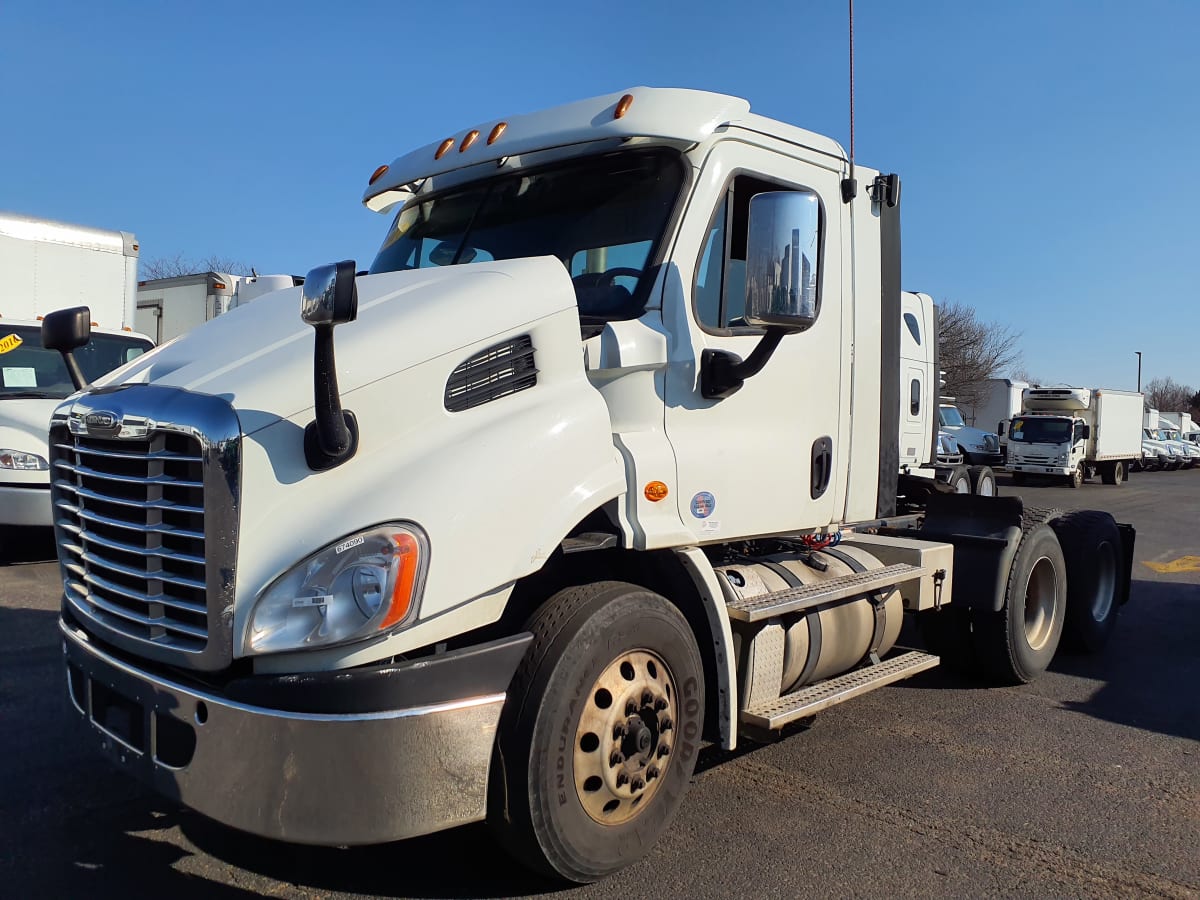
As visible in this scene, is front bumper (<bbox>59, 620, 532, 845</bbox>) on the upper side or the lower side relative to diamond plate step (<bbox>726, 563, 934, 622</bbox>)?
lower

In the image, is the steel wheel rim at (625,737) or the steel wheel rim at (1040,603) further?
the steel wheel rim at (1040,603)

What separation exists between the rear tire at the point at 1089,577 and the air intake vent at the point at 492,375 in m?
4.88

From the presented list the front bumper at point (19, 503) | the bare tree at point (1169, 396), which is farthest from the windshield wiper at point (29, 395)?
the bare tree at point (1169, 396)

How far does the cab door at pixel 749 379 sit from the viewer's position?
3.69 m

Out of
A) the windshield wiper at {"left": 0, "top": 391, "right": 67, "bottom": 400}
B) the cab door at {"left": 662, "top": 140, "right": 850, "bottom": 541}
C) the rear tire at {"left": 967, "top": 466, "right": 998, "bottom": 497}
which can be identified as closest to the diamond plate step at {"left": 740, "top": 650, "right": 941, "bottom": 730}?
the cab door at {"left": 662, "top": 140, "right": 850, "bottom": 541}

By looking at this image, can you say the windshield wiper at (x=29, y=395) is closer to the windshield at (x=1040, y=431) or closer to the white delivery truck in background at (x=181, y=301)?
the white delivery truck in background at (x=181, y=301)

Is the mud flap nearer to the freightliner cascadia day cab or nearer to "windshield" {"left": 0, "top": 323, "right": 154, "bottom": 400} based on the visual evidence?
the freightliner cascadia day cab

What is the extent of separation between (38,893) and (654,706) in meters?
2.21

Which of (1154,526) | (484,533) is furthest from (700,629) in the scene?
(1154,526)

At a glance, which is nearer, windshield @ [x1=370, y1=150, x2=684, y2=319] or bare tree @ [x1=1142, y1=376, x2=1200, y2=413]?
windshield @ [x1=370, y1=150, x2=684, y2=319]

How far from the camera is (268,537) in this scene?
2703 millimetres

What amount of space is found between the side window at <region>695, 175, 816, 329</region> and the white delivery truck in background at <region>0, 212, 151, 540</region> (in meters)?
6.91

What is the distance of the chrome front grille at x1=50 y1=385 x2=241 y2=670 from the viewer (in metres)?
2.69

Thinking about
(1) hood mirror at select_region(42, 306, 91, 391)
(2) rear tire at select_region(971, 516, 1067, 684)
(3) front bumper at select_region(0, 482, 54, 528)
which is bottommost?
(2) rear tire at select_region(971, 516, 1067, 684)
